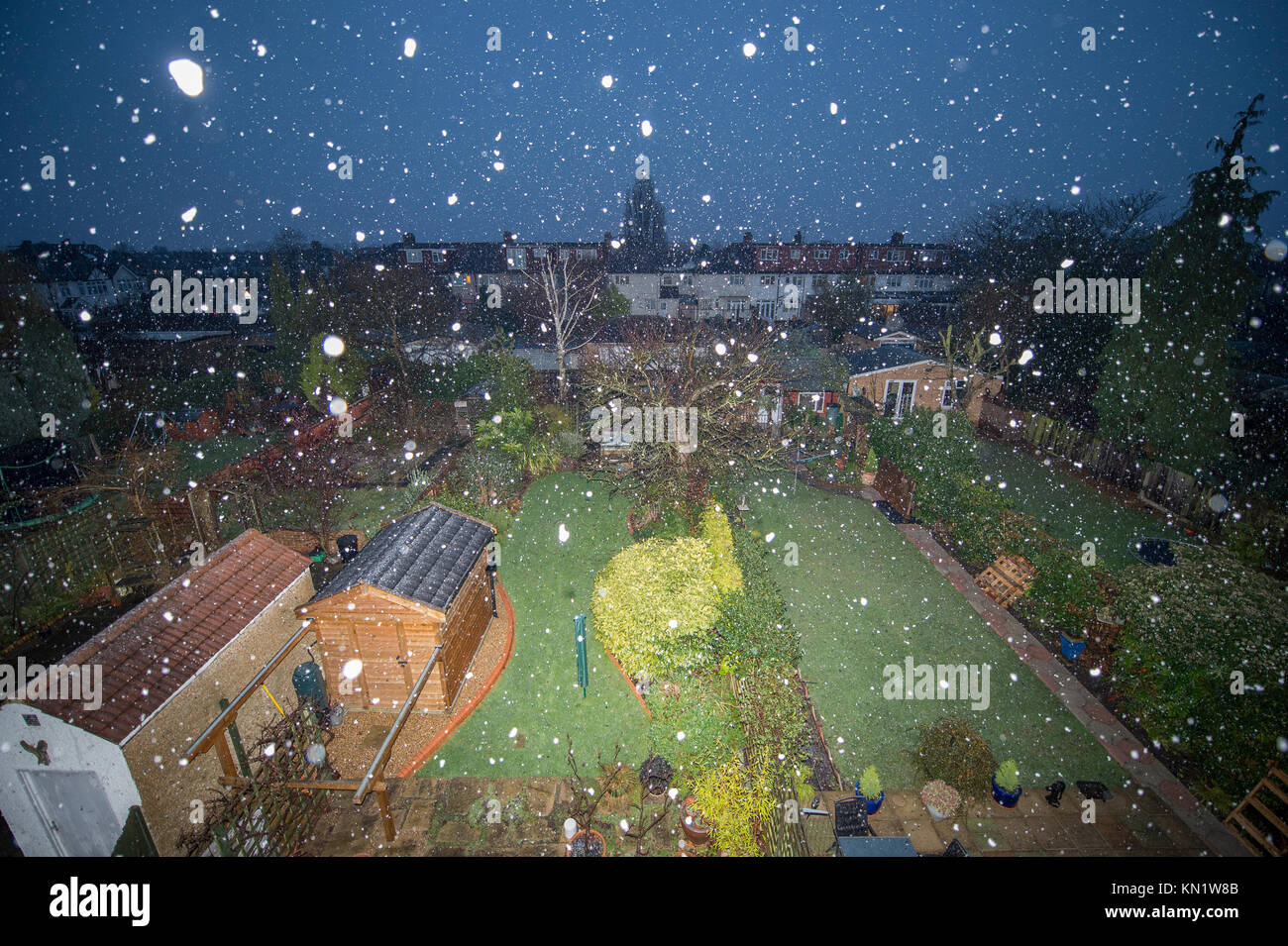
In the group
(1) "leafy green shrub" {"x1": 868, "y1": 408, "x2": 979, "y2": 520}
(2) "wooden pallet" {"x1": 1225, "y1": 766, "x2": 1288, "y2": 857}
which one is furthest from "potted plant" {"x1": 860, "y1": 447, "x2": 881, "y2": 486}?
(2) "wooden pallet" {"x1": 1225, "y1": 766, "x2": 1288, "y2": 857}

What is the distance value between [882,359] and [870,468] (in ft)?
32.1

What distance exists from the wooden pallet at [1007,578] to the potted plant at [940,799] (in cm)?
659

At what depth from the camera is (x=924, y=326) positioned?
41.6m

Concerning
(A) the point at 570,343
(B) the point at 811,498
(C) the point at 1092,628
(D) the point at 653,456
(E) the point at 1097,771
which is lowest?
(E) the point at 1097,771

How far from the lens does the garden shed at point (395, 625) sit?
32.0 ft

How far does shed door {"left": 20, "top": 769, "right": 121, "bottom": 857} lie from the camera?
6879 mm

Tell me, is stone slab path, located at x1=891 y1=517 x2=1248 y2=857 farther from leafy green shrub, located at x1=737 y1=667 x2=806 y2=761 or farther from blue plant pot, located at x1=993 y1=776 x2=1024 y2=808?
leafy green shrub, located at x1=737 y1=667 x2=806 y2=761

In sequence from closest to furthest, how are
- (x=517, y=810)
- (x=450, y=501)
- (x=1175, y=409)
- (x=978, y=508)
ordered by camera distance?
(x=517, y=810) < (x=978, y=508) < (x=450, y=501) < (x=1175, y=409)

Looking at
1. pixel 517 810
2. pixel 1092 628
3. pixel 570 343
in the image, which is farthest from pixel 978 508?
pixel 570 343

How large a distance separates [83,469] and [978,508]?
89.5 feet

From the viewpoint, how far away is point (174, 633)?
822 cm

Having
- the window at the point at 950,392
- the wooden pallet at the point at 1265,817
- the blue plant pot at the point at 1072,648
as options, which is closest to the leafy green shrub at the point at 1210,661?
the wooden pallet at the point at 1265,817

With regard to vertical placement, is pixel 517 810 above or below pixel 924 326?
below

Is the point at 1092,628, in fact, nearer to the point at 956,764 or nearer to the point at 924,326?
the point at 956,764
